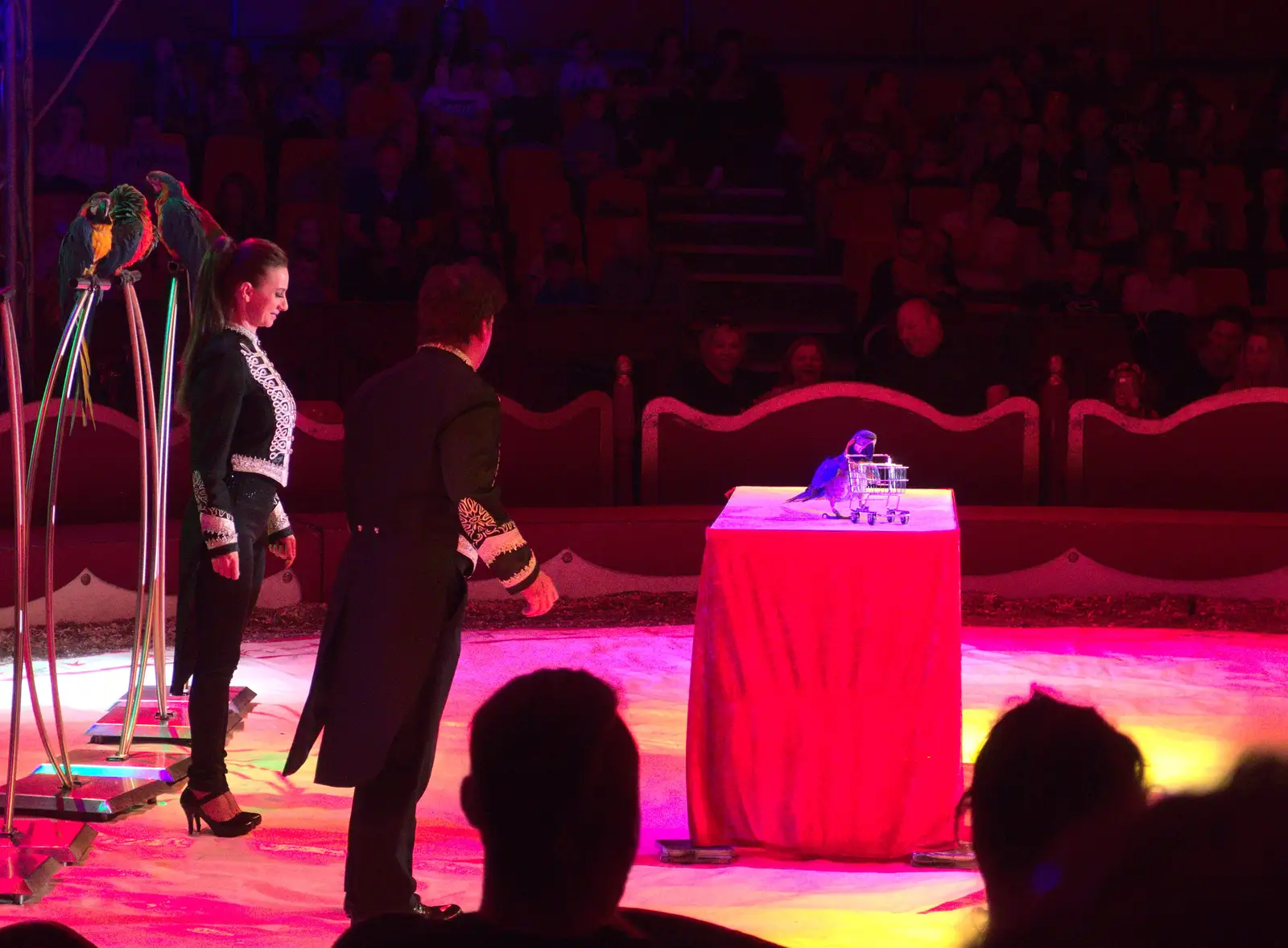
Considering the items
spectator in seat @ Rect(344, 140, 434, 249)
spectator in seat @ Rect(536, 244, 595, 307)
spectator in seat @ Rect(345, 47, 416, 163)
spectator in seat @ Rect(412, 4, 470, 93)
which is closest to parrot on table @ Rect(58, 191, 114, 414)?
spectator in seat @ Rect(536, 244, 595, 307)

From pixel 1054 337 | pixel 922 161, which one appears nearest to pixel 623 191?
pixel 922 161

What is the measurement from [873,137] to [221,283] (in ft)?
20.3

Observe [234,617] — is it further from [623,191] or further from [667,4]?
[667,4]

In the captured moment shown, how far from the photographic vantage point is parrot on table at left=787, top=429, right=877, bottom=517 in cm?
364

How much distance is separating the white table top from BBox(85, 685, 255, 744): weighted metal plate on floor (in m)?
1.51

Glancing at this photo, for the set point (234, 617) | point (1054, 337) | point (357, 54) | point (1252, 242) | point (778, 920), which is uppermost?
point (357, 54)

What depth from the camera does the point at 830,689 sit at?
3.31m

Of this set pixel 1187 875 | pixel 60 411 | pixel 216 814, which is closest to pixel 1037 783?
pixel 1187 875

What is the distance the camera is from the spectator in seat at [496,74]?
9.22 m

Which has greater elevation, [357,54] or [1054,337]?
[357,54]

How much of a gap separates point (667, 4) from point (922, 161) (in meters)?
2.36

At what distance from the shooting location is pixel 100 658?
5527 mm

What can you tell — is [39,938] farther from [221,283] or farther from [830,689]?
[221,283]

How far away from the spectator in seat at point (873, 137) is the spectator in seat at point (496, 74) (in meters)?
1.97
